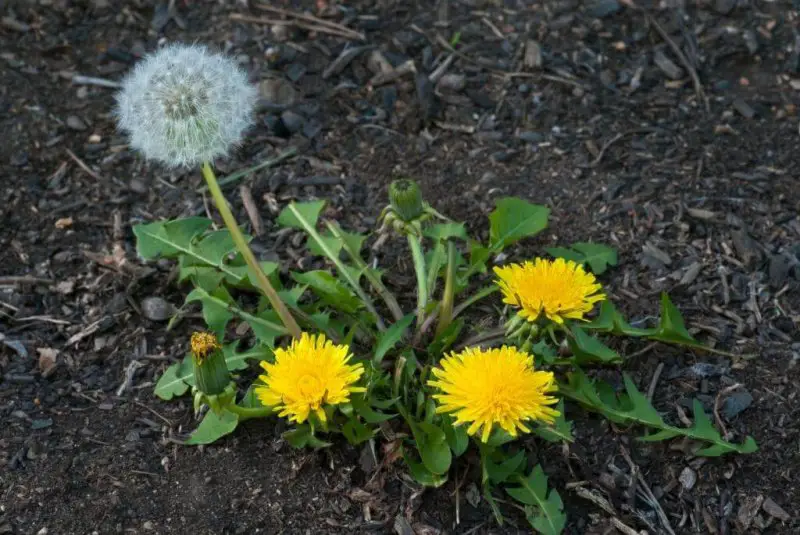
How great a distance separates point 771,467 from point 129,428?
197 cm

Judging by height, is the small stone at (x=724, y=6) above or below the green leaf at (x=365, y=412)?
above

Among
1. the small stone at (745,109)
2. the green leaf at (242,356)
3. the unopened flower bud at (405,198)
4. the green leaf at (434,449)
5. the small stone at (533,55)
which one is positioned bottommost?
the green leaf at (242,356)

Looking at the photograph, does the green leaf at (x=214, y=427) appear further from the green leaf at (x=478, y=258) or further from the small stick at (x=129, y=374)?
the green leaf at (x=478, y=258)

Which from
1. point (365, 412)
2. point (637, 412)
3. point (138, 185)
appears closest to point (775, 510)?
point (637, 412)

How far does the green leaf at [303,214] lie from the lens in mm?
3639

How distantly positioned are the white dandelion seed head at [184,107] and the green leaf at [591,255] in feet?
3.91

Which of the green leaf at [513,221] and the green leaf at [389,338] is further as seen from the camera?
the green leaf at [513,221]

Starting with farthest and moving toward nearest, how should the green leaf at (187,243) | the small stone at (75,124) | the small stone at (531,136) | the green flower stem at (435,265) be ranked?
the small stone at (75,124), the small stone at (531,136), the green leaf at (187,243), the green flower stem at (435,265)

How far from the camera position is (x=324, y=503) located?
3.07m

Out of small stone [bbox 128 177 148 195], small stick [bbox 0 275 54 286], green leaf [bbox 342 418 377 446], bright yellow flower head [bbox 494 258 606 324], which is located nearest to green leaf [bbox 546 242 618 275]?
A: bright yellow flower head [bbox 494 258 606 324]

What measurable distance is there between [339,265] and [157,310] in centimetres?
67

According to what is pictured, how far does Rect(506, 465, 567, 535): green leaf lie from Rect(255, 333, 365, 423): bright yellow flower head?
1.88 ft

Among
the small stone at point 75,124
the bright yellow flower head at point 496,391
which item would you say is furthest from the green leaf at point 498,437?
the small stone at point 75,124

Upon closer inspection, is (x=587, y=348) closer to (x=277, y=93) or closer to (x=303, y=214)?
(x=303, y=214)
